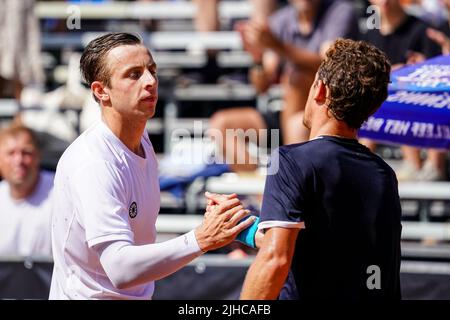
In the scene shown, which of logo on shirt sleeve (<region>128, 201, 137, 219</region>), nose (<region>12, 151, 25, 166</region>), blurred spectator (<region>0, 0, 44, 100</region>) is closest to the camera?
logo on shirt sleeve (<region>128, 201, 137, 219</region>)

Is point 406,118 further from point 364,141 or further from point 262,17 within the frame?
point 262,17

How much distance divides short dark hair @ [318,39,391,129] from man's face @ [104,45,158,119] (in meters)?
0.68

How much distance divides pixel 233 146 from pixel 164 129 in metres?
1.14

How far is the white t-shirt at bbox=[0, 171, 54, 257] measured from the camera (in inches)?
294

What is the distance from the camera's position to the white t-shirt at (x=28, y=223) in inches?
294

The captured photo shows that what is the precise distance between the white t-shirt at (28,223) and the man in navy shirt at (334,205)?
4.24 meters

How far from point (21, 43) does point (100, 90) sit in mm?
5301

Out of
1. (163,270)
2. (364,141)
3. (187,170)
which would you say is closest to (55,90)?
(187,170)

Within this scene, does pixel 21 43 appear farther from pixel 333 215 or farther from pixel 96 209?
pixel 333 215

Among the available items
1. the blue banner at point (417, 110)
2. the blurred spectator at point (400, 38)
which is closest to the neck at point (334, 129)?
the blue banner at point (417, 110)

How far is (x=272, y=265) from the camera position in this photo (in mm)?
3314

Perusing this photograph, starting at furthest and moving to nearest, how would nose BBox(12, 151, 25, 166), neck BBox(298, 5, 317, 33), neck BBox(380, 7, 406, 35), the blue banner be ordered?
neck BBox(298, 5, 317, 33) → nose BBox(12, 151, 25, 166) → neck BBox(380, 7, 406, 35) → the blue banner

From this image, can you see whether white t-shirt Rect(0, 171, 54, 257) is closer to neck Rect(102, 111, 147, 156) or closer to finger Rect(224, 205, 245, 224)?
neck Rect(102, 111, 147, 156)

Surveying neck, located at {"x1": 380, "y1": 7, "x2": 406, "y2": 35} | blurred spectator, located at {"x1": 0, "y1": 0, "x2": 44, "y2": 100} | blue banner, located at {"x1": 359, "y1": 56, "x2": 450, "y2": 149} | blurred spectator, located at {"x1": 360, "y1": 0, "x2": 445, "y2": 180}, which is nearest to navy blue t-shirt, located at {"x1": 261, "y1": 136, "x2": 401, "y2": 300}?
blue banner, located at {"x1": 359, "y1": 56, "x2": 450, "y2": 149}
